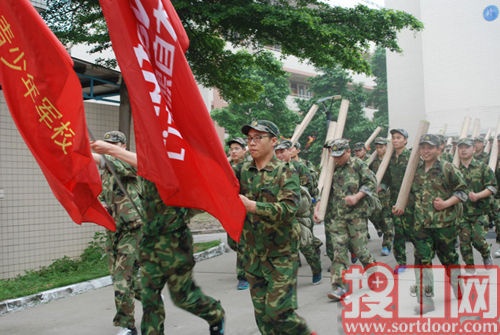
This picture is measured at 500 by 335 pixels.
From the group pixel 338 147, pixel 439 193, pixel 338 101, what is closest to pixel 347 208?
pixel 338 147

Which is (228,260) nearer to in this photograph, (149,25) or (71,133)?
(71,133)

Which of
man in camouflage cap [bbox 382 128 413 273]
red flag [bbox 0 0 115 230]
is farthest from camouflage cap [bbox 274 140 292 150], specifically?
red flag [bbox 0 0 115 230]

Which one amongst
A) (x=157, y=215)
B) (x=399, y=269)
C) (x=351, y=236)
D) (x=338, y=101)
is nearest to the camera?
(x=157, y=215)

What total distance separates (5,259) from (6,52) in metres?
5.03

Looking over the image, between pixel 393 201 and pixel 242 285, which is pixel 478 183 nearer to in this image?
pixel 393 201

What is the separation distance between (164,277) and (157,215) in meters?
0.50

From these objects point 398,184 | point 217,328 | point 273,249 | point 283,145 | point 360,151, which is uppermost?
point 283,145

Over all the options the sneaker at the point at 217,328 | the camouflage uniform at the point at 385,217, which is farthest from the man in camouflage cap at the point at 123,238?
the camouflage uniform at the point at 385,217

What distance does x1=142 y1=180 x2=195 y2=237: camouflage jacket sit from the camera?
15.4 feet

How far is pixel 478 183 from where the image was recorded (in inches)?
332

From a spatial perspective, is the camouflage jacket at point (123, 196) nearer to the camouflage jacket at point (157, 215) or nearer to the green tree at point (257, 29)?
the camouflage jacket at point (157, 215)

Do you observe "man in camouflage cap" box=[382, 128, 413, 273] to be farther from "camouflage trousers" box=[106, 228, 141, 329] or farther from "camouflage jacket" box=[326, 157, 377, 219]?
"camouflage trousers" box=[106, 228, 141, 329]

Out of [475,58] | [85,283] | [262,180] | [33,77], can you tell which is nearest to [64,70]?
[33,77]

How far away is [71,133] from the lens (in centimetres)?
453
